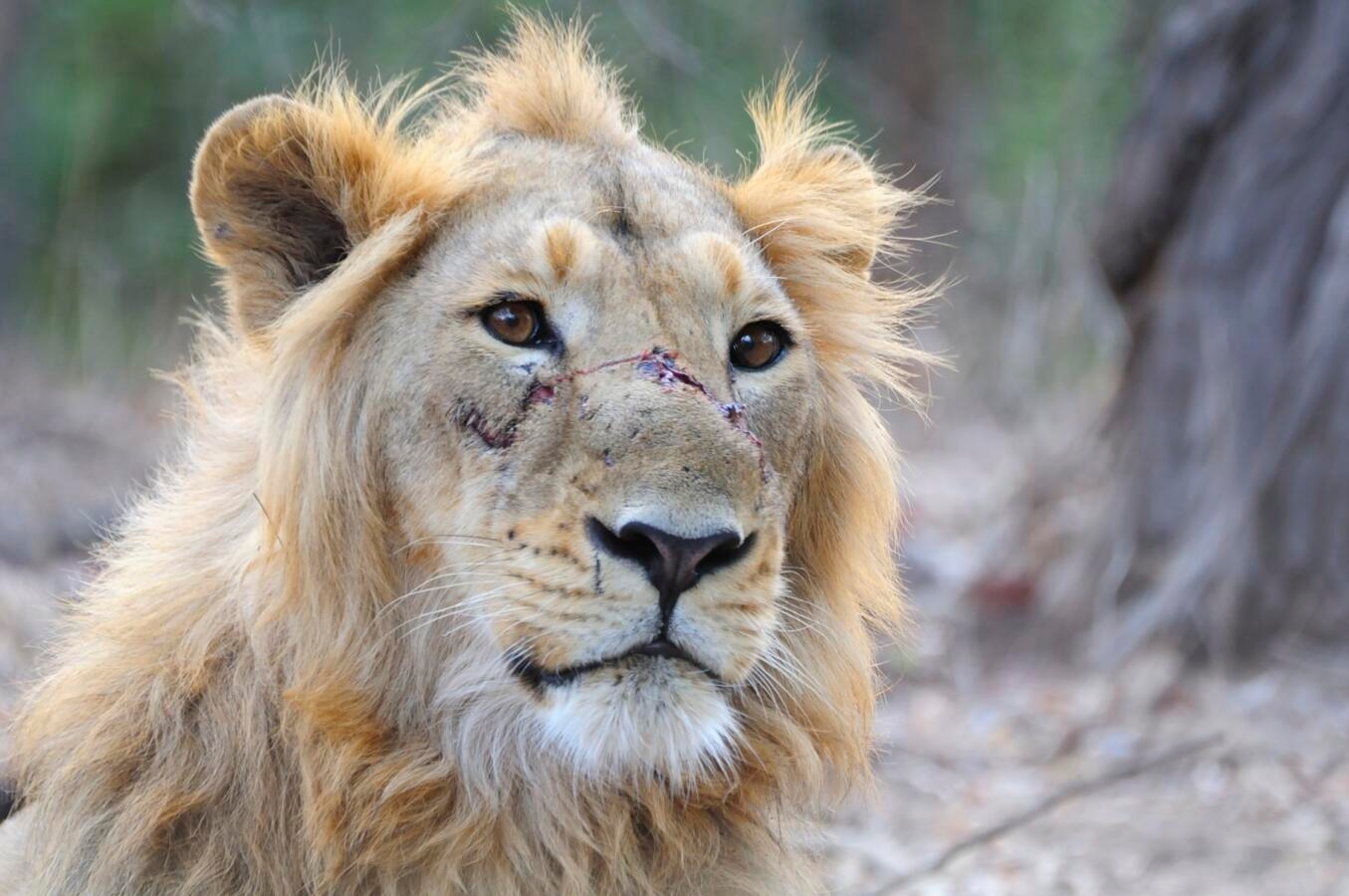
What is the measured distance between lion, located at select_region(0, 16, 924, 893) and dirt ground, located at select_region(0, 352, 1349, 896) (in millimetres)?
572

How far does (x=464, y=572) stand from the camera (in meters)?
2.54

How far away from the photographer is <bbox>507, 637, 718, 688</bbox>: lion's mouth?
2.35m

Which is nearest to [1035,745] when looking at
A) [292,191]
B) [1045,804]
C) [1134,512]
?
[1134,512]

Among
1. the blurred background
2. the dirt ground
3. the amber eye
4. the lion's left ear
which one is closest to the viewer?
the amber eye

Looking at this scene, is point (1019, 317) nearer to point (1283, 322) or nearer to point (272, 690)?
point (1283, 322)

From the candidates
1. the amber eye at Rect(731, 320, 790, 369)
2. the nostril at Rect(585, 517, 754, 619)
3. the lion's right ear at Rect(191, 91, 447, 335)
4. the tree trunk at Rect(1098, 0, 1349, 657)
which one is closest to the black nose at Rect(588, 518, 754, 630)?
the nostril at Rect(585, 517, 754, 619)

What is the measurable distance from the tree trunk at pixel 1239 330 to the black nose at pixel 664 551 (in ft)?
12.6

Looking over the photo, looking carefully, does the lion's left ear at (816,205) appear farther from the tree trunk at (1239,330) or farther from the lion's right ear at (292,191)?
the tree trunk at (1239,330)

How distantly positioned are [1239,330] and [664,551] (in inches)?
160

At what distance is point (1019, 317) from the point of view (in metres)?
8.14

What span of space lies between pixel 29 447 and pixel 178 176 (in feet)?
33.2

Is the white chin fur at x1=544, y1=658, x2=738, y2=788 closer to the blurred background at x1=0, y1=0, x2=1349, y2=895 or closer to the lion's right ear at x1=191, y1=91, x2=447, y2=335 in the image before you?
the blurred background at x1=0, y1=0, x2=1349, y2=895

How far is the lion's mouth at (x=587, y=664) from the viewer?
235 centimetres

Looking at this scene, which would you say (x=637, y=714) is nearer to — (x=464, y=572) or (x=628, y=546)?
(x=628, y=546)
